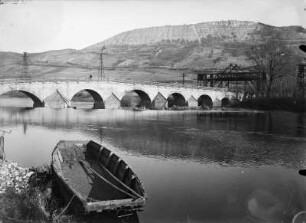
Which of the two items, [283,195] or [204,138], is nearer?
[283,195]

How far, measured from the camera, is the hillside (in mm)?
111875

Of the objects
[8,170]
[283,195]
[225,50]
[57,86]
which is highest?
[225,50]

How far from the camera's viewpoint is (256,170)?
17.2 m

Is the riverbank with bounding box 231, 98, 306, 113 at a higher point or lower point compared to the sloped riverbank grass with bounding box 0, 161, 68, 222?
higher

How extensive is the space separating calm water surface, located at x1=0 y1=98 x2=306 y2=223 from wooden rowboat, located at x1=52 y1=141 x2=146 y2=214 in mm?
1182

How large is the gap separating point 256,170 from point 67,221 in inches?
407

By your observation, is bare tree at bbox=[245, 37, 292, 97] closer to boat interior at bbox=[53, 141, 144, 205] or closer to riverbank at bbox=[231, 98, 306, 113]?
riverbank at bbox=[231, 98, 306, 113]

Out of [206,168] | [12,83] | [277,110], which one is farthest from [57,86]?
[206,168]

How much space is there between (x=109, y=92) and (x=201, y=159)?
33.3 metres

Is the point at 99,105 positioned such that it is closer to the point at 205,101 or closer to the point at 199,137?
the point at 205,101

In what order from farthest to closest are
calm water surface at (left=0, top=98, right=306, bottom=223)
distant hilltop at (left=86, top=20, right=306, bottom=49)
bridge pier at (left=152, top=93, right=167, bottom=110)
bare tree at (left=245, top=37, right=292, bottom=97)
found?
1. distant hilltop at (left=86, top=20, right=306, bottom=49)
2. bridge pier at (left=152, top=93, right=167, bottom=110)
3. bare tree at (left=245, top=37, right=292, bottom=97)
4. calm water surface at (left=0, top=98, right=306, bottom=223)

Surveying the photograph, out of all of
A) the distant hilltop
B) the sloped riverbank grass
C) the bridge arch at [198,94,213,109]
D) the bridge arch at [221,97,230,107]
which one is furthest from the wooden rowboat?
the distant hilltop

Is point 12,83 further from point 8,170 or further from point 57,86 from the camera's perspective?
point 8,170

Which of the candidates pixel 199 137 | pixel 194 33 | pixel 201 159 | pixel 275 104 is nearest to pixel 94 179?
pixel 201 159
